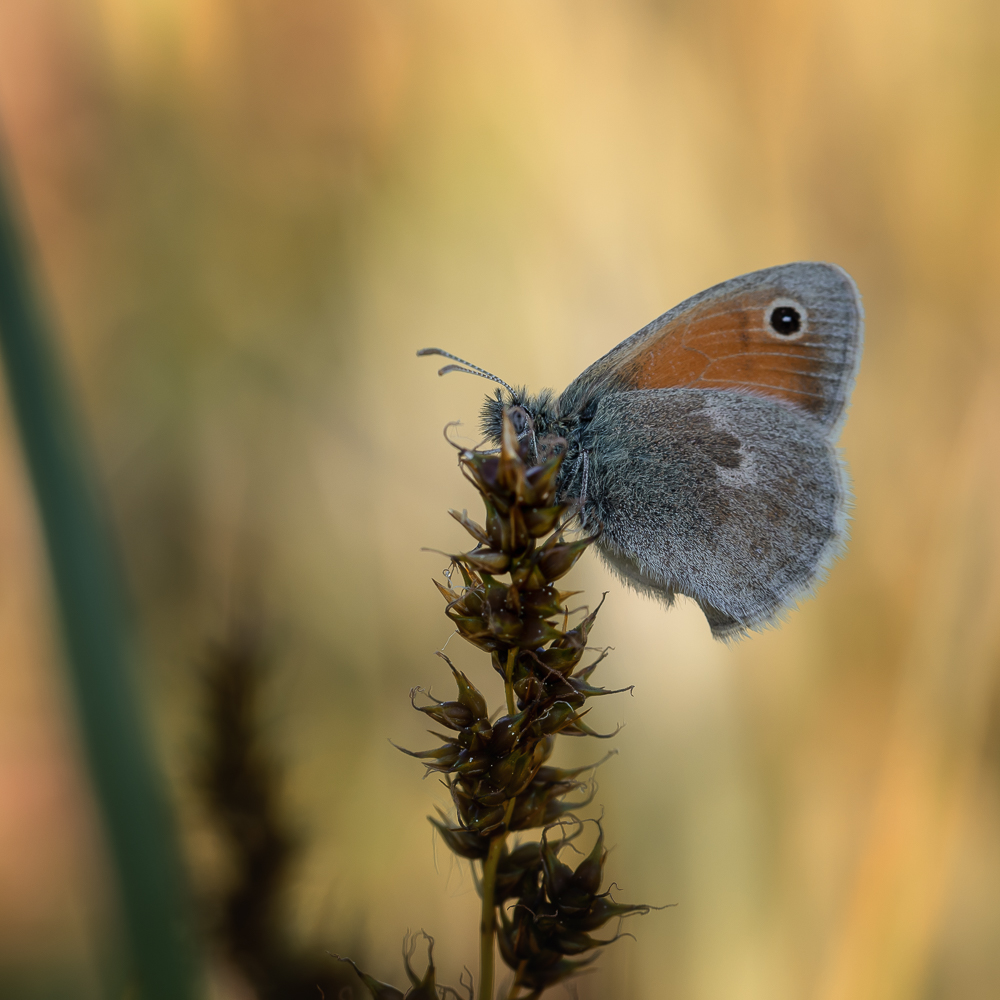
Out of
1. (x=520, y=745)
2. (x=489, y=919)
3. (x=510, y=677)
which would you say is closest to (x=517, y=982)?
(x=489, y=919)

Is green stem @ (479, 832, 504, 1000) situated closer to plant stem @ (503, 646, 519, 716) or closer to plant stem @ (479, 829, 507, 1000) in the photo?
plant stem @ (479, 829, 507, 1000)

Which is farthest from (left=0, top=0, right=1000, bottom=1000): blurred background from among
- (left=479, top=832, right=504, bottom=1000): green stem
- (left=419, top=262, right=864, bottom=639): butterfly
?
(left=479, top=832, right=504, bottom=1000): green stem

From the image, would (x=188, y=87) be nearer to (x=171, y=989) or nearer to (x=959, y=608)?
(x=171, y=989)

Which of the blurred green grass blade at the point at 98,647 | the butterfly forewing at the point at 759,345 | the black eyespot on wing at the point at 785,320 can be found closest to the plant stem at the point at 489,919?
the blurred green grass blade at the point at 98,647

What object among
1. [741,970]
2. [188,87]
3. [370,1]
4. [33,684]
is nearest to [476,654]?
[741,970]

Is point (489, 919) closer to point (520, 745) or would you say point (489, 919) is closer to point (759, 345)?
point (520, 745)
